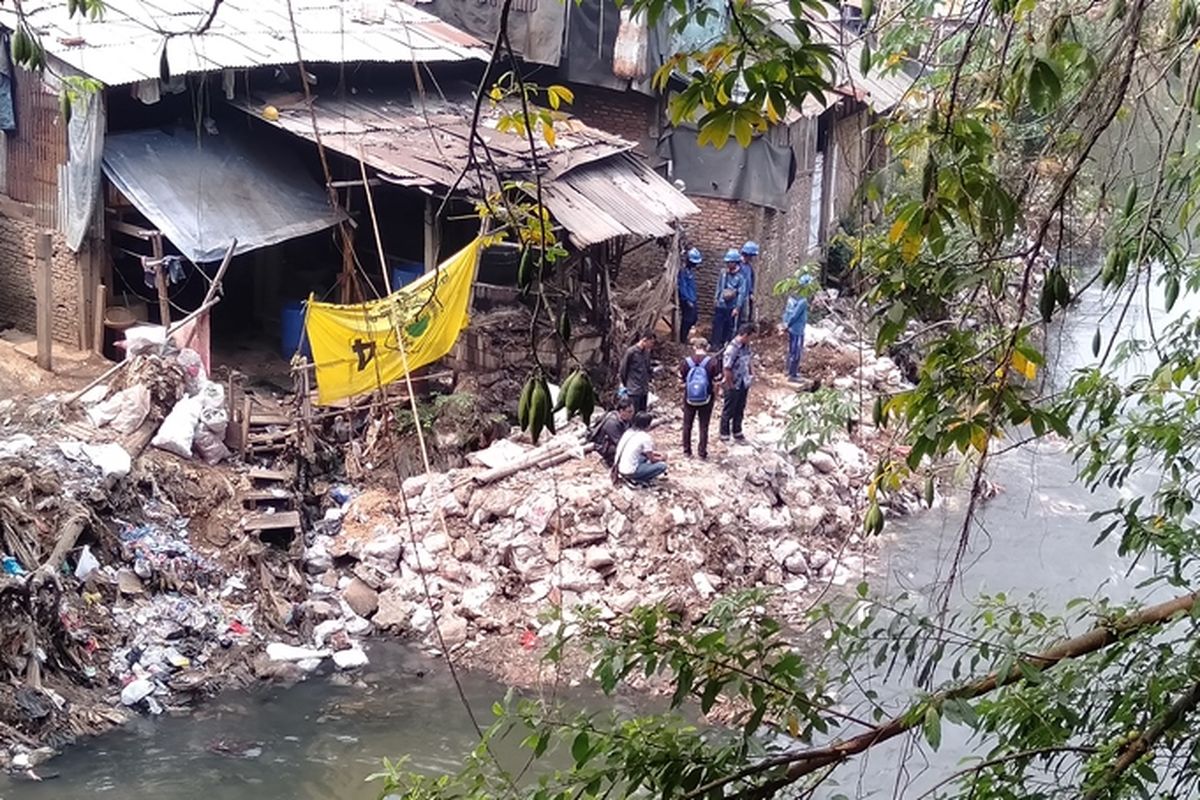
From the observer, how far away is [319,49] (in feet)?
38.2

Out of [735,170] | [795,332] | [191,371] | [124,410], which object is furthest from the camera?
[735,170]

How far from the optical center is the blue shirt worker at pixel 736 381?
10.6 metres

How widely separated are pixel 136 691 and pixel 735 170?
840 centimetres

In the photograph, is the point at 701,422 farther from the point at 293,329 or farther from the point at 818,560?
the point at 293,329

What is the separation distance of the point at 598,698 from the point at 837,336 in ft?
22.7

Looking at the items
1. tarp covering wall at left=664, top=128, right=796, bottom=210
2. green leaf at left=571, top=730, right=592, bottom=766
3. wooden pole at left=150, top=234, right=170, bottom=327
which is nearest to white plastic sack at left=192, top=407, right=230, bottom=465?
wooden pole at left=150, top=234, right=170, bottom=327

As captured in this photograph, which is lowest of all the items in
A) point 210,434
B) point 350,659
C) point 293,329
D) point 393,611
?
point 350,659

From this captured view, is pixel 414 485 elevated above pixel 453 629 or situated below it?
above

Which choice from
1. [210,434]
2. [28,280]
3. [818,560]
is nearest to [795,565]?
[818,560]

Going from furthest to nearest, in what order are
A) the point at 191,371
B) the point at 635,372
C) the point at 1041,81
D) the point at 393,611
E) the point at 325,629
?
the point at 635,372
the point at 191,371
the point at 393,611
the point at 325,629
the point at 1041,81

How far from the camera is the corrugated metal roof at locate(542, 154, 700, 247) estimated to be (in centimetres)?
1091

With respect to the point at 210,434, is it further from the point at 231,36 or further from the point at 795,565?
the point at 795,565

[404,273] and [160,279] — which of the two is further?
[404,273]

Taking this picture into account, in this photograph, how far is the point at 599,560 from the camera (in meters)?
9.60
